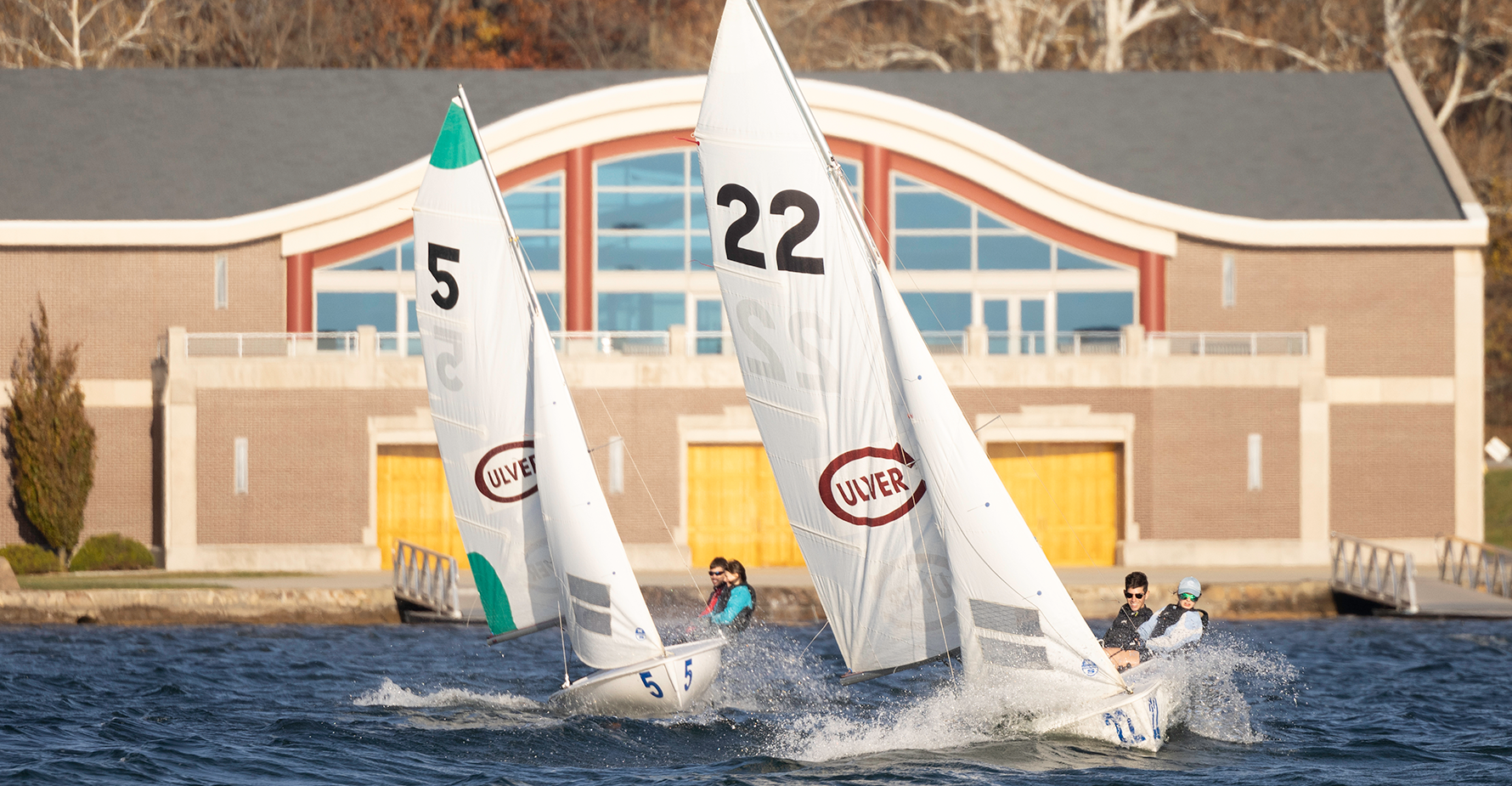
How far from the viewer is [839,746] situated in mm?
16953

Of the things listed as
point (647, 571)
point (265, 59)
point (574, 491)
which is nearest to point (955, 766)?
point (574, 491)

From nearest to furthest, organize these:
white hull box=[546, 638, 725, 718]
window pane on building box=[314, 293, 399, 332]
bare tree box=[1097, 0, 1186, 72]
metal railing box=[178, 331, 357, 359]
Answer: white hull box=[546, 638, 725, 718] → metal railing box=[178, 331, 357, 359] → window pane on building box=[314, 293, 399, 332] → bare tree box=[1097, 0, 1186, 72]

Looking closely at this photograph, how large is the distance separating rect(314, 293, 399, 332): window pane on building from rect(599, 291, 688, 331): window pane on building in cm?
441

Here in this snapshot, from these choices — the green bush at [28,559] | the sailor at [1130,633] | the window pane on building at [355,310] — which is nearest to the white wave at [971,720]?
the sailor at [1130,633]

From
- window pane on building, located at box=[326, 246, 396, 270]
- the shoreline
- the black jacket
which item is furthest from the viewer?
window pane on building, located at box=[326, 246, 396, 270]

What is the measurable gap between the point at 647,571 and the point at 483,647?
832cm

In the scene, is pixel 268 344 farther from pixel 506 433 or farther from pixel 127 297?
pixel 506 433

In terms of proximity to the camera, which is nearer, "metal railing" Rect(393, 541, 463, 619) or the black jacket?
the black jacket

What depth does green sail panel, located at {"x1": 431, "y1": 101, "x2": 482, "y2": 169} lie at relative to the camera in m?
18.9

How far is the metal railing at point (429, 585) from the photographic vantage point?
27641 millimetres

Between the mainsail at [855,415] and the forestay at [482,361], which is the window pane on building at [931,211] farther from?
the mainsail at [855,415]

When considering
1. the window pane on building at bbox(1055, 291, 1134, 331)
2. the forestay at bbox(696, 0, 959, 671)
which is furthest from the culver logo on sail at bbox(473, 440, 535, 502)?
the window pane on building at bbox(1055, 291, 1134, 331)

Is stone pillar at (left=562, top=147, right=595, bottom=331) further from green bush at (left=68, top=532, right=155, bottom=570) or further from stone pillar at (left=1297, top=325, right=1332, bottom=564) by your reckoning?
stone pillar at (left=1297, top=325, right=1332, bottom=564)

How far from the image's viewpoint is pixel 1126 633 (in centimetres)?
1638
